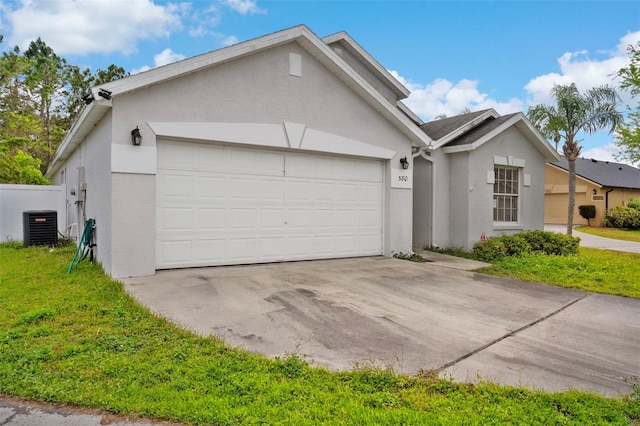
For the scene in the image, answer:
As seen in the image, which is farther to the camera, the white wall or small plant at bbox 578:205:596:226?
small plant at bbox 578:205:596:226

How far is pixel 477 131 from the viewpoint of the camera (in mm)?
12031

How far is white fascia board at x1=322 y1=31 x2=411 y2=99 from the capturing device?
486 inches

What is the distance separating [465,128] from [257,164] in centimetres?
736

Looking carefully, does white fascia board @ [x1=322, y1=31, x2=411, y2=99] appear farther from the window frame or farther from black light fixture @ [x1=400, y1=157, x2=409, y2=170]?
black light fixture @ [x1=400, y1=157, x2=409, y2=170]

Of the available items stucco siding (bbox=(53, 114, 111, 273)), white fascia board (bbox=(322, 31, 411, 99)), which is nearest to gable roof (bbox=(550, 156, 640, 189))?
white fascia board (bbox=(322, 31, 411, 99))

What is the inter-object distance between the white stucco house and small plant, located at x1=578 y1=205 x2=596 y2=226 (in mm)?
19088

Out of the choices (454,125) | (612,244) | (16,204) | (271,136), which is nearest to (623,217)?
(612,244)

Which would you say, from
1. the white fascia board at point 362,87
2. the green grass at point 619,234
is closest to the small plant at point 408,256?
the white fascia board at point 362,87

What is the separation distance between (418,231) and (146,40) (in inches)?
425

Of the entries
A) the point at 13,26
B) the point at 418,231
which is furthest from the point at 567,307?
the point at 13,26

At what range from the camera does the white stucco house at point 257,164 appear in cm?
670

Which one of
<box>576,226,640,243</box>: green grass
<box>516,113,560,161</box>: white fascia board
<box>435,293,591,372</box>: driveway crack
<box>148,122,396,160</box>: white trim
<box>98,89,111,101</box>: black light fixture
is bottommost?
<box>435,293,591,372</box>: driveway crack

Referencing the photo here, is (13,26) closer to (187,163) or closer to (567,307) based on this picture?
(187,163)

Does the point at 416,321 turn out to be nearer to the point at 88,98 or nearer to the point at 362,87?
the point at 362,87
